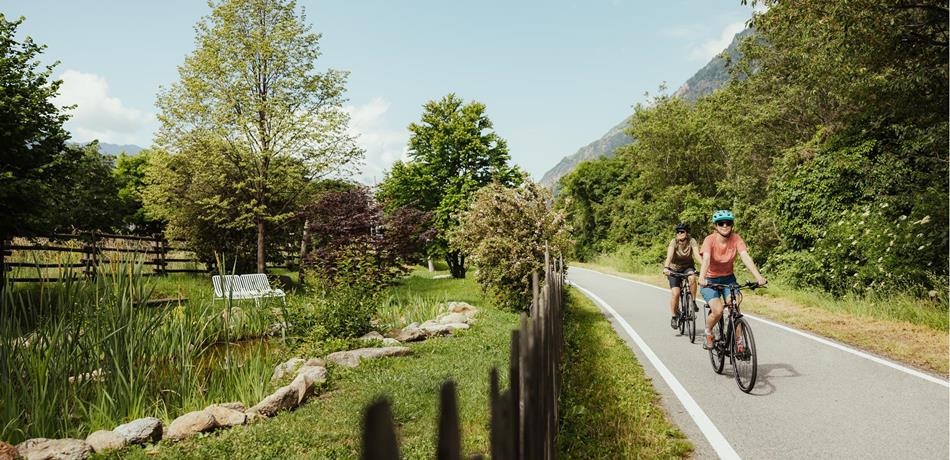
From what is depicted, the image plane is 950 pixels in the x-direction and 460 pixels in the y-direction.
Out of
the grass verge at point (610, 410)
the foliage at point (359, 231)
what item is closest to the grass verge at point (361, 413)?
the grass verge at point (610, 410)

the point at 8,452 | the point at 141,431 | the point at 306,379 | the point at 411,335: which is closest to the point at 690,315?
the point at 411,335

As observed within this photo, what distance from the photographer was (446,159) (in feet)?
105

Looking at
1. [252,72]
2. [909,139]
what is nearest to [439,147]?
[252,72]

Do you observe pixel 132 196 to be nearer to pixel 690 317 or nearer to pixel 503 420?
pixel 690 317

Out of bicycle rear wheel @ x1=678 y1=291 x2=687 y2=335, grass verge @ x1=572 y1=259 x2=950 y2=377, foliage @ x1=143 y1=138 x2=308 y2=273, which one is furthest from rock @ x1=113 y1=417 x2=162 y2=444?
foliage @ x1=143 y1=138 x2=308 y2=273

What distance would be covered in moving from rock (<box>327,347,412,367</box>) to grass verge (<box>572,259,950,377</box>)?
743 centimetres

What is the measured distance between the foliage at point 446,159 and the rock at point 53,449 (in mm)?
25785

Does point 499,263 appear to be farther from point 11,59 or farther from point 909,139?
point 11,59

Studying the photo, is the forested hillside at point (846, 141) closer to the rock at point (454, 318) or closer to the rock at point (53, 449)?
the rock at point (454, 318)

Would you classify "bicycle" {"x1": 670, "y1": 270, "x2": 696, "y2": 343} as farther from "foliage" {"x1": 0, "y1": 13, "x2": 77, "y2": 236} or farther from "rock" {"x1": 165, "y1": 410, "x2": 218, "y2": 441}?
"foliage" {"x1": 0, "y1": 13, "x2": 77, "y2": 236}

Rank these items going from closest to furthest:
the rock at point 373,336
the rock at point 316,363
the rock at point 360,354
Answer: the rock at point 316,363 → the rock at point 360,354 → the rock at point 373,336

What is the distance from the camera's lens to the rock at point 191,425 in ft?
17.2

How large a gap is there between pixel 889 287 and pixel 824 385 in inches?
283

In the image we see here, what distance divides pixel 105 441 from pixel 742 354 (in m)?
6.90
